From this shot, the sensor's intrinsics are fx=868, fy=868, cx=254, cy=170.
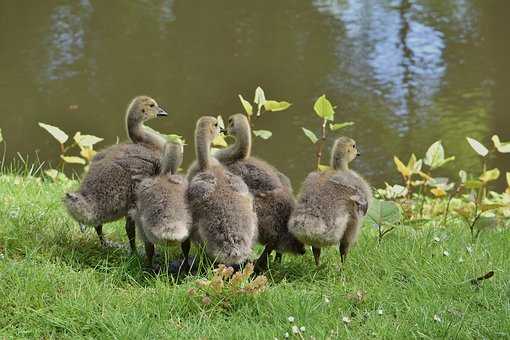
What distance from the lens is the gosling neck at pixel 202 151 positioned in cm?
584

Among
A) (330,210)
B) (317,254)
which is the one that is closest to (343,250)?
(317,254)

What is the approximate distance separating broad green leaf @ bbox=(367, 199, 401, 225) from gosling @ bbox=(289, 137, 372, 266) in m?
0.26

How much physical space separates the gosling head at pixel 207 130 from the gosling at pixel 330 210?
724 mm

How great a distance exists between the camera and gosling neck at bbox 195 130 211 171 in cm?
584

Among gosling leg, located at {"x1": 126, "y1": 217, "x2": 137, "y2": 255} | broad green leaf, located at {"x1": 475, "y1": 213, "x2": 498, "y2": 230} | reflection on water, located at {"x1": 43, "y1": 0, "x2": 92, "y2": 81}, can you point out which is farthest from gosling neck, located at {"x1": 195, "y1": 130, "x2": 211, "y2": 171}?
reflection on water, located at {"x1": 43, "y1": 0, "x2": 92, "y2": 81}

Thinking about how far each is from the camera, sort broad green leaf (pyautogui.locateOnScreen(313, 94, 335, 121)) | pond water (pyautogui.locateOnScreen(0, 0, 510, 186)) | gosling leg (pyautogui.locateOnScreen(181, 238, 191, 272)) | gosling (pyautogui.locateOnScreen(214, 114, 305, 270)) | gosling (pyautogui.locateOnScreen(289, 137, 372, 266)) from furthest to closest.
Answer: pond water (pyautogui.locateOnScreen(0, 0, 510, 186)) → broad green leaf (pyautogui.locateOnScreen(313, 94, 335, 121)) → gosling (pyautogui.locateOnScreen(214, 114, 305, 270)) → gosling leg (pyautogui.locateOnScreen(181, 238, 191, 272)) → gosling (pyautogui.locateOnScreen(289, 137, 372, 266))

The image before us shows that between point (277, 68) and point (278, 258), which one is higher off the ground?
point (278, 258)

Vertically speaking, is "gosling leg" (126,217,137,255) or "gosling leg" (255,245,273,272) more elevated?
"gosling leg" (126,217,137,255)

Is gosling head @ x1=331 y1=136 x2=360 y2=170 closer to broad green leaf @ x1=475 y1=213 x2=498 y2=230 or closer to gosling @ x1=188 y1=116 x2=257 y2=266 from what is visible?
gosling @ x1=188 y1=116 x2=257 y2=266

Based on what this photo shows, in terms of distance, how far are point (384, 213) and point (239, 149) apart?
3.71ft

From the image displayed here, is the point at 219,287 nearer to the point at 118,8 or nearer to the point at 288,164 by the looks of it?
the point at 288,164

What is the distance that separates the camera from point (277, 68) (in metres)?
16.3

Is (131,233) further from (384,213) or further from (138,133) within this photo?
(384,213)

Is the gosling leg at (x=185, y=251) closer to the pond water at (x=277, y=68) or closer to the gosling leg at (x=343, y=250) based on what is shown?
the gosling leg at (x=343, y=250)
